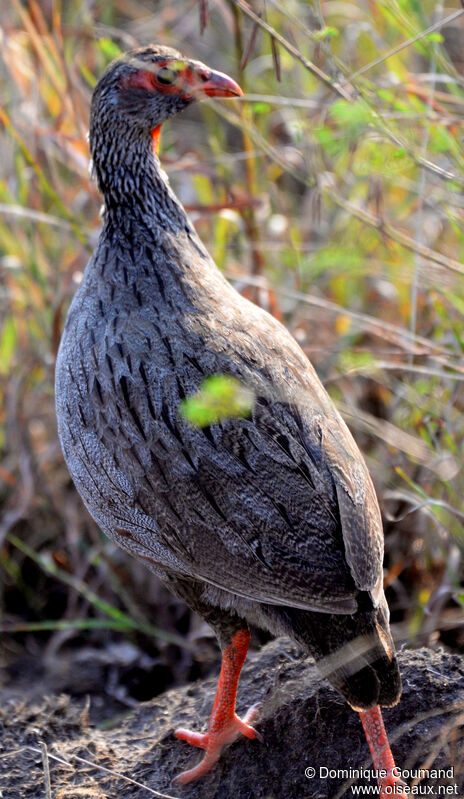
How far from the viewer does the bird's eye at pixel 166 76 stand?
10.5 ft

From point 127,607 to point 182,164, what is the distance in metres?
2.16

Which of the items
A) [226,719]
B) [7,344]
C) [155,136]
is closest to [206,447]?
[226,719]

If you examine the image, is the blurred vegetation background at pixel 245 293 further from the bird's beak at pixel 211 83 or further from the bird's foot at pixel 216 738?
the bird's foot at pixel 216 738

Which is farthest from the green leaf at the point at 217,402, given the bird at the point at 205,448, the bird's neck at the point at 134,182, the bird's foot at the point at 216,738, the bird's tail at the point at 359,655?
the bird's foot at the point at 216,738

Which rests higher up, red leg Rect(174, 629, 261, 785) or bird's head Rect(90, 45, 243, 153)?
bird's head Rect(90, 45, 243, 153)

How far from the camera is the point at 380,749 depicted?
2.67m

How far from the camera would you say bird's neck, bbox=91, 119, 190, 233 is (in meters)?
3.28

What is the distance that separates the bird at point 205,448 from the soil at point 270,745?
10 cm

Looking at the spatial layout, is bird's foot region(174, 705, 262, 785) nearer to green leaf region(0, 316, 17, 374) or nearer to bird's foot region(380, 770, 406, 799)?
bird's foot region(380, 770, 406, 799)

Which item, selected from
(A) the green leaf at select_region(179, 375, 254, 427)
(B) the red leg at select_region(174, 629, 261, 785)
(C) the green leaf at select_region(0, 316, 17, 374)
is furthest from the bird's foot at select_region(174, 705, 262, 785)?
(C) the green leaf at select_region(0, 316, 17, 374)

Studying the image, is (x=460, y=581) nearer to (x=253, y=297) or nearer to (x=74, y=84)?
(x=253, y=297)

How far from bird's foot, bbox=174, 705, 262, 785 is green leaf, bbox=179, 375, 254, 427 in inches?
41.6

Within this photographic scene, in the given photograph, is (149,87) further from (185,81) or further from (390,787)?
(390,787)

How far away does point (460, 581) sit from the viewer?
386 cm
